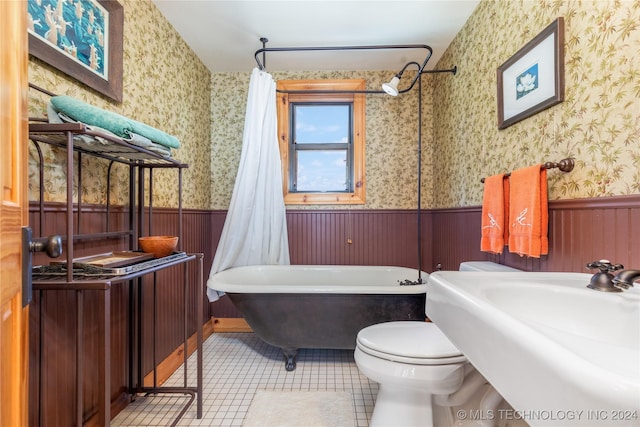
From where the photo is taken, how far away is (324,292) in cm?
186

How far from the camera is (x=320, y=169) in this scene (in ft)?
9.53

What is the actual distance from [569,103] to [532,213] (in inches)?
18.0

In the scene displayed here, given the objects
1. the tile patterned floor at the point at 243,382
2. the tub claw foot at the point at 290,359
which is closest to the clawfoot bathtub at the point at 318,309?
the tub claw foot at the point at 290,359

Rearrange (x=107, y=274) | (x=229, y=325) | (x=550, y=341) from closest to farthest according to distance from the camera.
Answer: (x=550, y=341) < (x=107, y=274) < (x=229, y=325)

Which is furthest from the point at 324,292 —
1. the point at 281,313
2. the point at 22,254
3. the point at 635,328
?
the point at 22,254

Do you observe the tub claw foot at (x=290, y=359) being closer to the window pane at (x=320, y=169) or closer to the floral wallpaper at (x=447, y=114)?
the floral wallpaper at (x=447, y=114)

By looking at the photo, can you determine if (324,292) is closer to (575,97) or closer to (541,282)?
(541,282)

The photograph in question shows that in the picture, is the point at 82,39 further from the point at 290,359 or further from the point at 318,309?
the point at 290,359

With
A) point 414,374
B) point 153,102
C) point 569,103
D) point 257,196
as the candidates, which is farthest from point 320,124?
point 414,374

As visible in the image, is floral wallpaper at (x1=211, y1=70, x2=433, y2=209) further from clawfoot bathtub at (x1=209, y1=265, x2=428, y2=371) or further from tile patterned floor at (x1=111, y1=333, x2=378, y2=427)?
tile patterned floor at (x1=111, y1=333, x2=378, y2=427)

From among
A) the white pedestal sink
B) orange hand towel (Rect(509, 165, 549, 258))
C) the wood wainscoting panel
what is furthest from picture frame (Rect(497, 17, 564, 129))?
the white pedestal sink

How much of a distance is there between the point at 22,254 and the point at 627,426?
891 mm

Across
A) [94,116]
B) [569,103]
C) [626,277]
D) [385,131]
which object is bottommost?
[626,277]

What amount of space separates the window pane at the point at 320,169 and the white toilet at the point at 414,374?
5.66 ft
